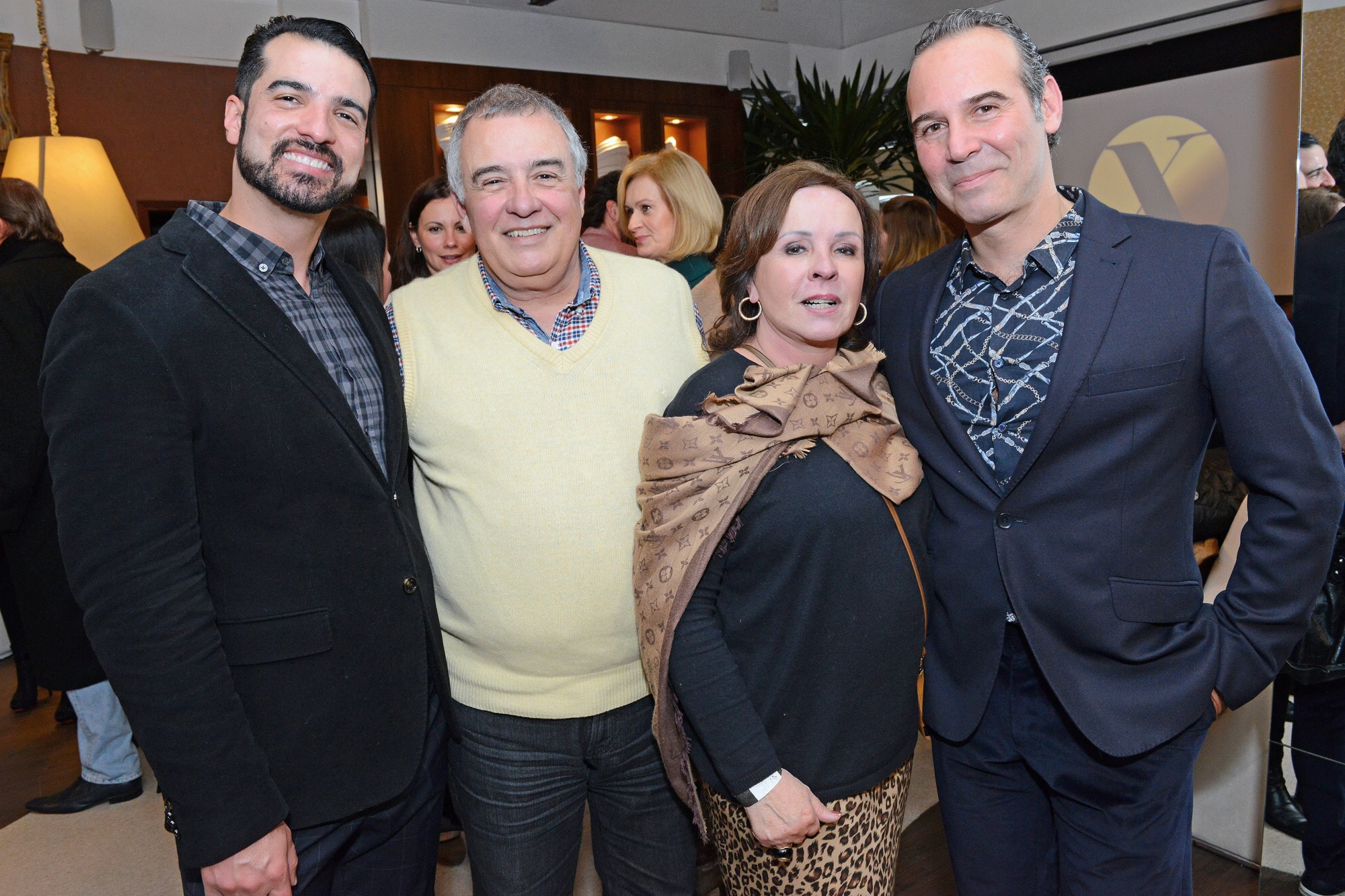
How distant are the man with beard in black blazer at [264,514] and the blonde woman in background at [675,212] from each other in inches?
68.2

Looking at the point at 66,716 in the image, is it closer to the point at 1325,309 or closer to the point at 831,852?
the point at 831,852

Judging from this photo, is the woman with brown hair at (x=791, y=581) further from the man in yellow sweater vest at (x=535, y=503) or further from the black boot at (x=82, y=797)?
the black boot at (x=82, y=797)

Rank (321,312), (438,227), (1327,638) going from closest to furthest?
(321,312), (1327,638), (438,227)

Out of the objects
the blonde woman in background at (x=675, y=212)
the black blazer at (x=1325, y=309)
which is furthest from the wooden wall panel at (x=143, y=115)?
the black blazer at (x=1325, y=309)

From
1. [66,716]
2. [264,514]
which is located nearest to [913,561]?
[264,514]

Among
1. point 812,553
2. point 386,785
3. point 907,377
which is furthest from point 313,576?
point 907,377

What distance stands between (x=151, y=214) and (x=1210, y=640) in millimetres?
6302

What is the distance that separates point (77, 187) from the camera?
3.89 meters

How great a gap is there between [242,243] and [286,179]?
123mm

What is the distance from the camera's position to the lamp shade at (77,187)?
383cm

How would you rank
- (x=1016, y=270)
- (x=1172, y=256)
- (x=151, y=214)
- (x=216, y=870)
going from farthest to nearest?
(x=151, y=214)
(x=1016, y=270)
(x=1172, y=256)
(x=216, y=870)

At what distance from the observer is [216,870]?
4.40 feet

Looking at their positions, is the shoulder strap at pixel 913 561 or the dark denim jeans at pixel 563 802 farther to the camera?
the dark denim jeans at pixel 563 802

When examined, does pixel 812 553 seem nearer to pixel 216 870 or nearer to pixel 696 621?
pixel 696 621
